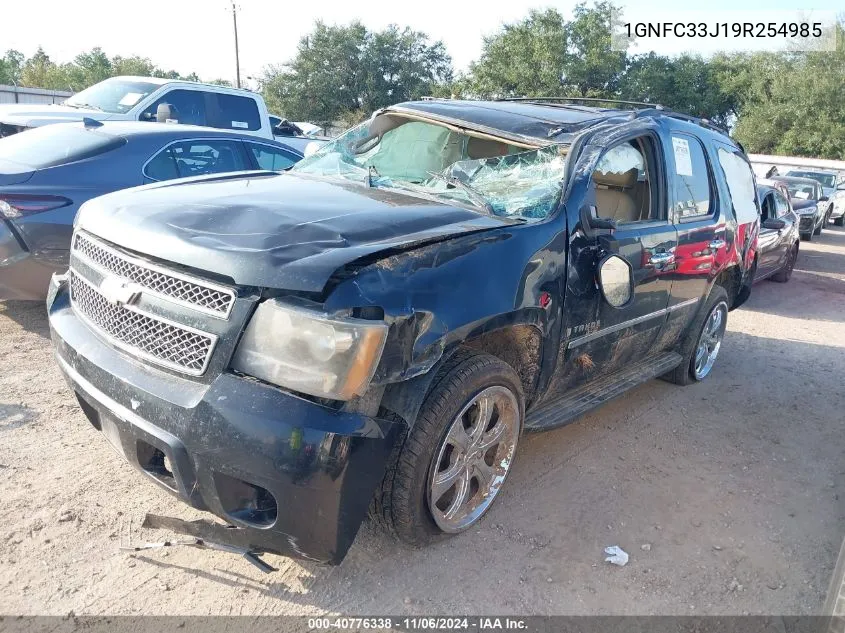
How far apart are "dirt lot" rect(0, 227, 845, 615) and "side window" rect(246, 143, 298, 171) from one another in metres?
2.66

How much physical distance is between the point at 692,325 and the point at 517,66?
32.6 m

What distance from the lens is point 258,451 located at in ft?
7.11

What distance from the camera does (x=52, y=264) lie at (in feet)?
14.8

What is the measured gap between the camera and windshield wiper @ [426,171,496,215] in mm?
3221

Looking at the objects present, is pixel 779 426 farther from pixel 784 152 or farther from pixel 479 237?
pixel 784 152

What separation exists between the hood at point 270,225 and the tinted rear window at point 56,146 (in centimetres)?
220

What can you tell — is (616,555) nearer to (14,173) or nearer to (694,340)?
(694,340)

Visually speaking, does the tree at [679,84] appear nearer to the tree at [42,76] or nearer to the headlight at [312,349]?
the tree at [42,76]

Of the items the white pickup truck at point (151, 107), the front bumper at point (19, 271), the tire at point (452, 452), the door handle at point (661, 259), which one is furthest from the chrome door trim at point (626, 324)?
the white pickup truck at point (151, 107)

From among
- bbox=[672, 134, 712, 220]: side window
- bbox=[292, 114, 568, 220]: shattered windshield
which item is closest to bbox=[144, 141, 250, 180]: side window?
bbox=[292, 114, 568, 220]: shattered windshield

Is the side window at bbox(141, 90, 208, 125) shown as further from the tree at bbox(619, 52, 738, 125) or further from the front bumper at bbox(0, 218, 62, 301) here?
the tree at bbox(619, 52, 738, 125)

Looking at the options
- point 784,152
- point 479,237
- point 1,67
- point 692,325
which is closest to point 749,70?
point 784,152

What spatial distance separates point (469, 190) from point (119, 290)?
169 cm

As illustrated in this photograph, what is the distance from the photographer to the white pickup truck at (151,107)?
318 inches
